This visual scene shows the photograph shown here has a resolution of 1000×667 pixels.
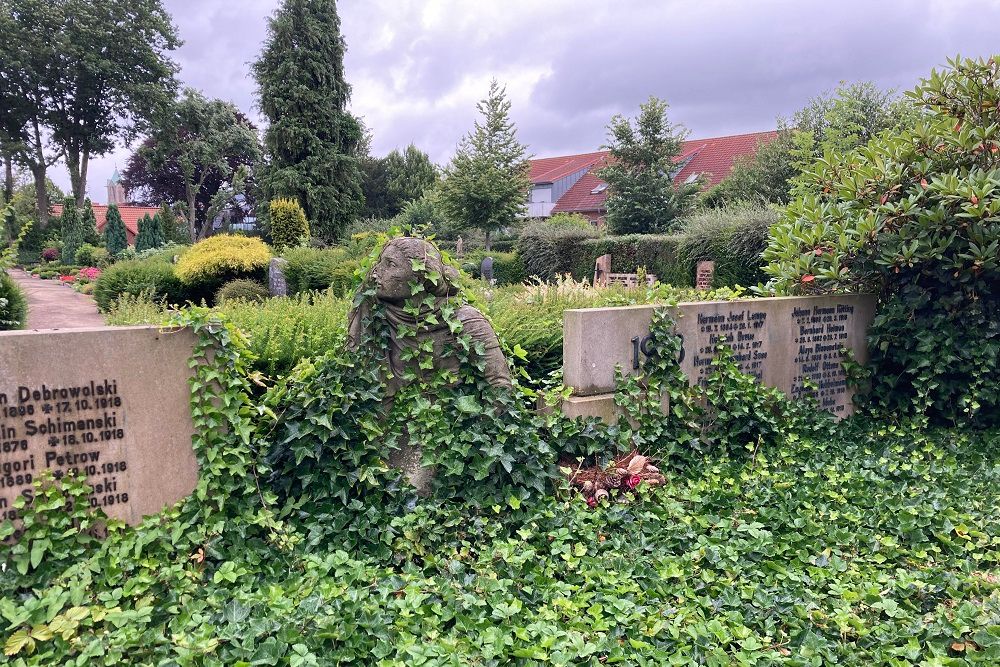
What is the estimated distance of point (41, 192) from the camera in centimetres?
3906

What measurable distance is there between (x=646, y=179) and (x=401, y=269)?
73.3ft

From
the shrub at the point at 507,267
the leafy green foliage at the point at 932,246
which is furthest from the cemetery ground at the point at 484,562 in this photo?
the shrub at the point at 507,267

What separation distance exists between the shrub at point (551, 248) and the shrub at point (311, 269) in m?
7.78

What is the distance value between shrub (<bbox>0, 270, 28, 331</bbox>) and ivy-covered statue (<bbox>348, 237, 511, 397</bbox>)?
5734 mm

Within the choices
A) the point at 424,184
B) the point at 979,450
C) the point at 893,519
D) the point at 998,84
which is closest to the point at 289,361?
the point at 893,519

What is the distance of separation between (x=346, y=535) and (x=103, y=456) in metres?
1.18

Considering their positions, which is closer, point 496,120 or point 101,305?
point 101,305

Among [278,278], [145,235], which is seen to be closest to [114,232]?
[145,235]

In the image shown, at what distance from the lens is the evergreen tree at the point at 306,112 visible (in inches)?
1194

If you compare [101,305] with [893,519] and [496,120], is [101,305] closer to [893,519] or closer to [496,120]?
[893,519]

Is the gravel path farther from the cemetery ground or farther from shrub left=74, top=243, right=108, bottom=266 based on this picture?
shrub left=74, top=243, right=108, bottom=266

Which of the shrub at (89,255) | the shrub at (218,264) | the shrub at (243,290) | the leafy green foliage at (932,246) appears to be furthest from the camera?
the shrub at (89,255)

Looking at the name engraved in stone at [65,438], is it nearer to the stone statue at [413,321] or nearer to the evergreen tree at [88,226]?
the stone statue at [413,321]

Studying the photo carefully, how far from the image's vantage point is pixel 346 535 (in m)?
3.24
